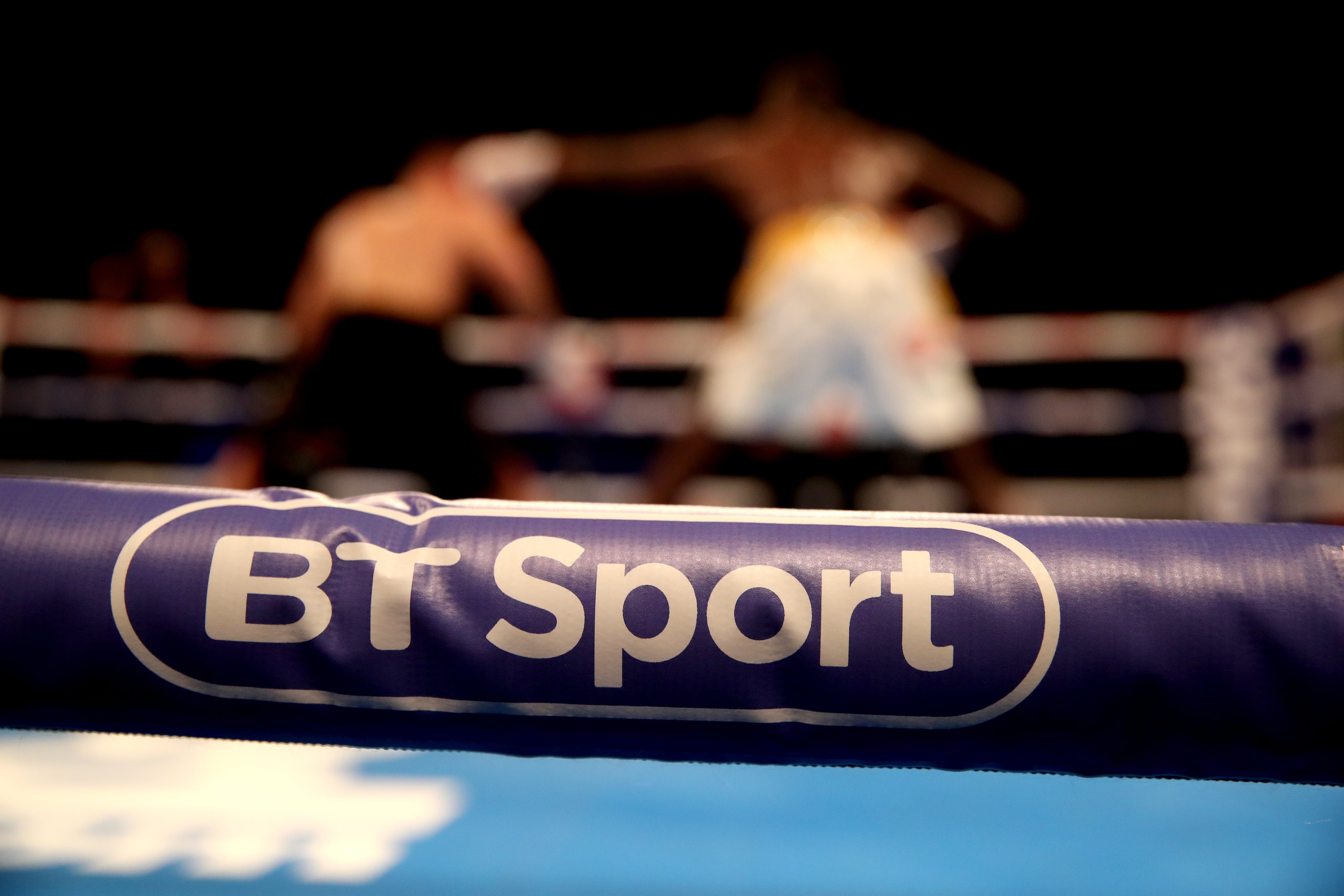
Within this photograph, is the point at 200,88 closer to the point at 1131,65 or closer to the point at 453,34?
the point at 453,34

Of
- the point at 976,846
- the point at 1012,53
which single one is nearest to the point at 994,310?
the point at 1012,53

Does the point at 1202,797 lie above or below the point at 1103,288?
below

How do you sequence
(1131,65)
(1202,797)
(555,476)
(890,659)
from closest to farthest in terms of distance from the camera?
(890,659), (1202,797), (555,476), (1131,65)

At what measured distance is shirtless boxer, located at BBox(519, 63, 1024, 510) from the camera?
2.43 metres

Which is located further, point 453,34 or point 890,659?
point 453,34

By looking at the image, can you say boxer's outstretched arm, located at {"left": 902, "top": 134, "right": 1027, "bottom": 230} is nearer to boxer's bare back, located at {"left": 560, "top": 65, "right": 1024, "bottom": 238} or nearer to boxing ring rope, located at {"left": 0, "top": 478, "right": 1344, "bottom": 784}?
boxer's bare back, located at {"left": 560, "top": 65, "right": 1024, "bottom": 238}

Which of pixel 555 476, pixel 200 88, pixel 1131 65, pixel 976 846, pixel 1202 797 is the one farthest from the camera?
pixel 200 88

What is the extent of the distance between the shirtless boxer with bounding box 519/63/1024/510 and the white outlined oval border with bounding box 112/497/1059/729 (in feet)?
5.46

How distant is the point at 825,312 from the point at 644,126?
12.4ft

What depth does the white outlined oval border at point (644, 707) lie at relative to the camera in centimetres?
75

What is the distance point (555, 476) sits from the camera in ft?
15.2

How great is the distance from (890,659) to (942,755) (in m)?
0.10

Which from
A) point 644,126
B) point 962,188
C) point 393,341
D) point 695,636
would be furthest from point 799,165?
point 644,126

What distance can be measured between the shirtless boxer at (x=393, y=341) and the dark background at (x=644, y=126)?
3031 mm
